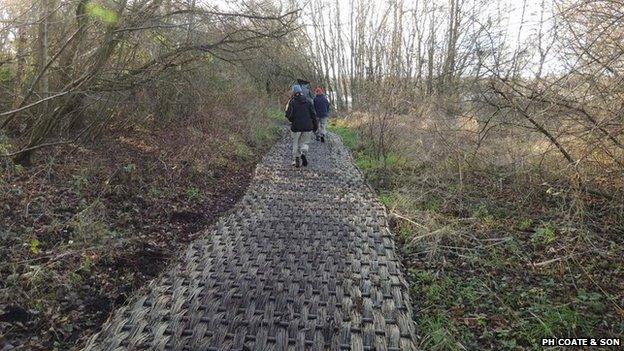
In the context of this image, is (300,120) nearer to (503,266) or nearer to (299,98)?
(299,98)

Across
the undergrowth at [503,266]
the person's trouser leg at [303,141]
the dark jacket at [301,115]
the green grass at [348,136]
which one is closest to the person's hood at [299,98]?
the dark jacket at [301,115]

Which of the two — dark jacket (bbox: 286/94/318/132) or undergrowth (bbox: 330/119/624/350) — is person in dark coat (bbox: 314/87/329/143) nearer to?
dark jacket (bbox: 286/94/318/132)

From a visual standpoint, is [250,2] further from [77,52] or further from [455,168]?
[455,168]

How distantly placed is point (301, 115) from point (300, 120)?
0.38 feet

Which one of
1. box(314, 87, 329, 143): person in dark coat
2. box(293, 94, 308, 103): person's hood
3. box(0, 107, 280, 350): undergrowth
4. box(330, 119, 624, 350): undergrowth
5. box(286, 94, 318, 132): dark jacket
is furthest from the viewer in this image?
box(314, 87, 329, 143): person in dark coat

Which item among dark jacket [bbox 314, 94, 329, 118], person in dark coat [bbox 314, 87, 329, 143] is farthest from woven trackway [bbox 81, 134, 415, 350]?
dark jacket [bbox 314, 94, 329, 118]

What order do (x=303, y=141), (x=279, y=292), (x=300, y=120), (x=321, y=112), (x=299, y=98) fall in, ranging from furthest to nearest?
(x=321, y=112), (x=303, y=141), (x=299, y=98), (x=300, y=120), (x=279, y=292)

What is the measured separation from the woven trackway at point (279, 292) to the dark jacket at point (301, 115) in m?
3.31

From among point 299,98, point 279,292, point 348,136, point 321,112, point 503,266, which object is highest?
point 299,98

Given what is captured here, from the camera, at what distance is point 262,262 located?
388 centimetres

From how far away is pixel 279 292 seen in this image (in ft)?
10.9

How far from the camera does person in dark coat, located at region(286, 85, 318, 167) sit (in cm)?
857

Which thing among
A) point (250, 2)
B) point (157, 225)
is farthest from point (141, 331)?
point (250, 2)

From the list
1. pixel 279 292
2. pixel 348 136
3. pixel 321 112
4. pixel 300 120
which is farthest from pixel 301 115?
pixel 348 136
